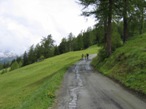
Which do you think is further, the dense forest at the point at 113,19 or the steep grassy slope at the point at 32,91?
the dense forest at the point at 113,19

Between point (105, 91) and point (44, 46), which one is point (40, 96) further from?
point (44, 46)

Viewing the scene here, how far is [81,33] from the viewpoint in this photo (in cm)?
15038

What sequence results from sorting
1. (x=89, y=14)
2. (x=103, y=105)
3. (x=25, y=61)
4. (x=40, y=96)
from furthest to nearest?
1. (x=25, y=61)
2. (x=89, y=14)
3. (x=40, y=96)
4. (x=103, y=105)

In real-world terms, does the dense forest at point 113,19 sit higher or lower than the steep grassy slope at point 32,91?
higher

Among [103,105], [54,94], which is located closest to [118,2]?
[54,94]

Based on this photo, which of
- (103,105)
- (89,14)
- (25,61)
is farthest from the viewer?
(25,61)

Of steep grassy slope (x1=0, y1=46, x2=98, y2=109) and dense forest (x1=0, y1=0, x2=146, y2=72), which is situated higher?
dense forest (x1=0, y1=0, x2=146, y2=72)

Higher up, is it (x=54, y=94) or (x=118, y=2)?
(x=118, y=2)

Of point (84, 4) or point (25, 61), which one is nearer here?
point (84, 4)

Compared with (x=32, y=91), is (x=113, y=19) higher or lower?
higher

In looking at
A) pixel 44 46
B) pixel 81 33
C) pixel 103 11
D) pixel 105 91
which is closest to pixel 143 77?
pixel 105 91

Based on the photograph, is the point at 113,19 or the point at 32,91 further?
the point at 113,19

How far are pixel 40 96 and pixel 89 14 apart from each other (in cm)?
1822

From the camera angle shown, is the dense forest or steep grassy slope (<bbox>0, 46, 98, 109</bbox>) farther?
the dense forest
